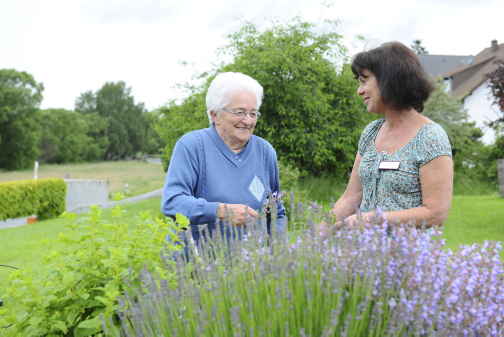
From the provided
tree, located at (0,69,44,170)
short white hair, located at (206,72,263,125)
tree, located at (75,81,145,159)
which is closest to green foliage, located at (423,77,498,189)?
short white hair, located at (206,72,263,125)

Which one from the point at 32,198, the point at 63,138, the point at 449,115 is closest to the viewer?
the point at 32,198

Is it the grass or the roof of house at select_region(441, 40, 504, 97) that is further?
the roof of house at select_region(441, 40, 504, 97)

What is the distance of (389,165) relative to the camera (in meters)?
2.58

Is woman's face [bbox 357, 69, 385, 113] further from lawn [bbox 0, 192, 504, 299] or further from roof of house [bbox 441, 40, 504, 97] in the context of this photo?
roof of house [bbox 441, 40, 504, 97]

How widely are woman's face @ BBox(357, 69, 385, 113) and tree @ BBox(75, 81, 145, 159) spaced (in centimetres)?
9993

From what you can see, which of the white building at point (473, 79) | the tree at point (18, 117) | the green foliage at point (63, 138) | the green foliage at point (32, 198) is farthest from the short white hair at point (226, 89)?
the green foliage at point (63, 138)

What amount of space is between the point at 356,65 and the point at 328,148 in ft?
29.1

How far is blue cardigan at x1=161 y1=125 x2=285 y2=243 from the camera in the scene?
2.74m

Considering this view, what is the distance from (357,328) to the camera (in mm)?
1564

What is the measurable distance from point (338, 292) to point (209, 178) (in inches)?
61.9

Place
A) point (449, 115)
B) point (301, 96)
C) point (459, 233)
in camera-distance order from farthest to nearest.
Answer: point (449, 115), point (301, 96), point (459, 233)

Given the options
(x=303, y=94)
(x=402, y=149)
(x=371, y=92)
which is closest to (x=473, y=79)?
(x=303, y=94)

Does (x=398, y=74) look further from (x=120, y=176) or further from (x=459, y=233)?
(x=120, y=176)

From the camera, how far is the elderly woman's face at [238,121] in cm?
298
